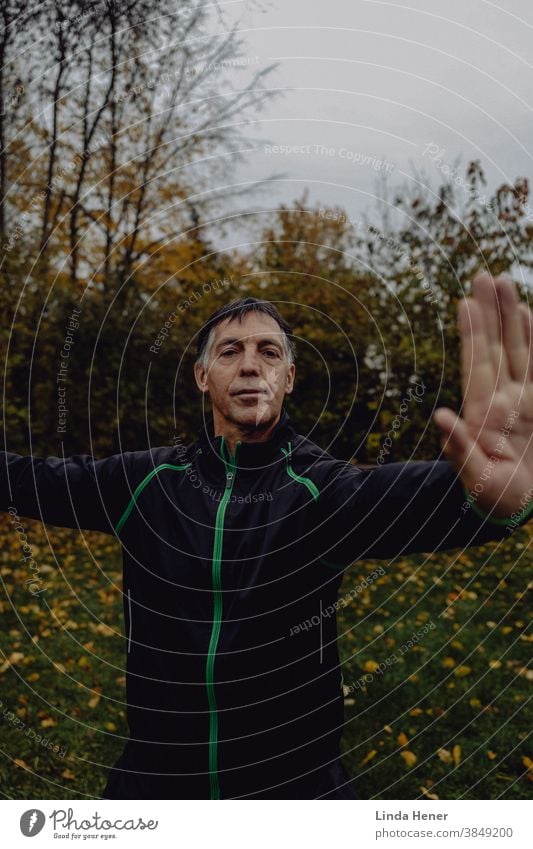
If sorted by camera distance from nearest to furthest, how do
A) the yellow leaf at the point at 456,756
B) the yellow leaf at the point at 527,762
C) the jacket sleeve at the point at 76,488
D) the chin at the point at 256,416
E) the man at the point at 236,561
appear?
the man at the point at 236,561
the chin at the point at 256,416
the jacket sleeve at the point at 76,488
the yellow leaf at the point at 527,762
the yellow leaf at the point at 456,756

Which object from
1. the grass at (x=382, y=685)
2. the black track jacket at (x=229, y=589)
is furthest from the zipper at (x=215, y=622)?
the grass at (x=382, y=685)

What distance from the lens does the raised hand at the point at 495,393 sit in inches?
49.3

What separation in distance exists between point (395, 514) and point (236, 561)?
0.47 m

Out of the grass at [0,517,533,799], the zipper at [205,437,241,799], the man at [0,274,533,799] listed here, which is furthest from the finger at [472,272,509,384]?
the grass at [0,517,533,799]

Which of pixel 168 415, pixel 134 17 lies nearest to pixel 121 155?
pixel 134 17

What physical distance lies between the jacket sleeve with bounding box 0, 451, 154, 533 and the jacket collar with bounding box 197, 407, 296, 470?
0.20 m

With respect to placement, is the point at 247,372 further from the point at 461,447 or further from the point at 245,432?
the point at 461,447

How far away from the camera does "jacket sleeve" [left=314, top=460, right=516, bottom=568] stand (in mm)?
1561

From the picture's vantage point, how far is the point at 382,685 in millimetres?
4531

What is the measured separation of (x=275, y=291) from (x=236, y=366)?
605 centimetres

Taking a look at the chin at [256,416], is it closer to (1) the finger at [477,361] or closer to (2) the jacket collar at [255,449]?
(2) the jacket collar at [255,449]

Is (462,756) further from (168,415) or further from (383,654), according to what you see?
(168,415)

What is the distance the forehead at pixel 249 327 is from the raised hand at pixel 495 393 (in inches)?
34.2

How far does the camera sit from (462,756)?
3.81 metres
